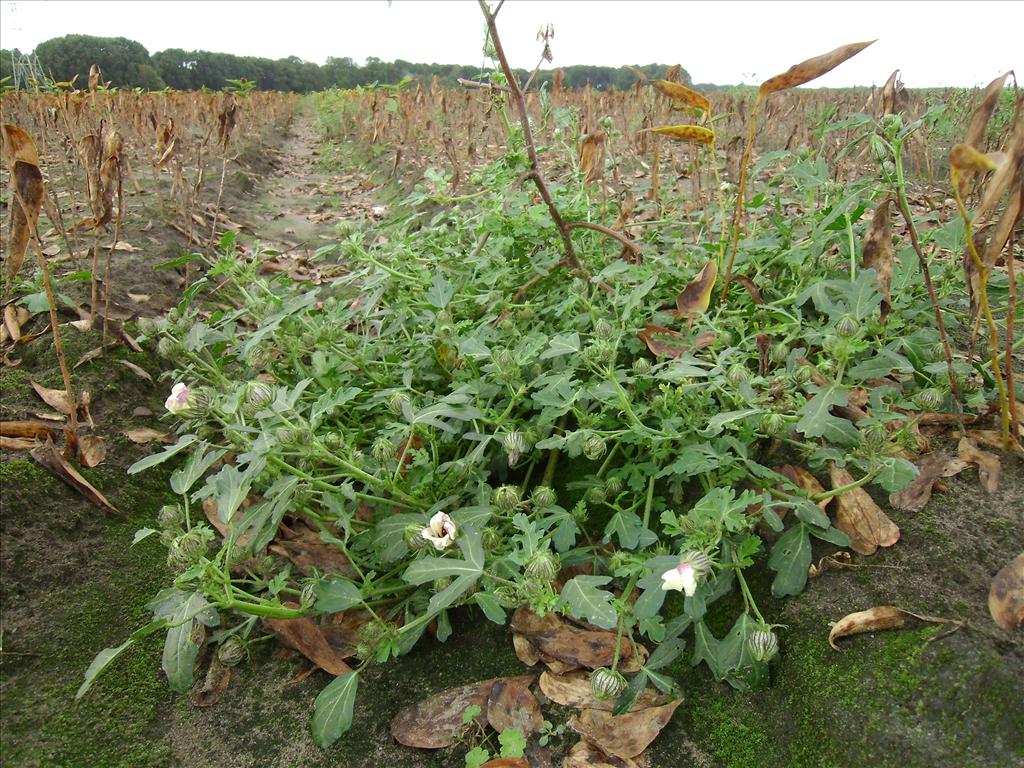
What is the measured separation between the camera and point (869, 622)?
119cm

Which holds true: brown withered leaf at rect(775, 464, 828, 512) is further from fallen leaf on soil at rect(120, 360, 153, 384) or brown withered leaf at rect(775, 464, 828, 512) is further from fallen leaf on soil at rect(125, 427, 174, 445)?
fallen leaf on soil at rect(120, 360, 153, 384)

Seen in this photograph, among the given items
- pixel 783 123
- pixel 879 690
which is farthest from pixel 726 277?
pixel 783 123

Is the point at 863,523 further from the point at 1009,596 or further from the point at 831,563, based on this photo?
the point at 1009,596

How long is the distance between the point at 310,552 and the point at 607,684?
3.04ft

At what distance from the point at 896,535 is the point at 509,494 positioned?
2.63 feet

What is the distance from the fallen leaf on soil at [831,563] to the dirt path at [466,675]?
2 centimetres

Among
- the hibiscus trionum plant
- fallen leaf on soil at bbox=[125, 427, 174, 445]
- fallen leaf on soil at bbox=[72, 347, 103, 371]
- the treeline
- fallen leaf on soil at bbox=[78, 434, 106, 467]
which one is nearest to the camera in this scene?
the hibiscus trionum plant

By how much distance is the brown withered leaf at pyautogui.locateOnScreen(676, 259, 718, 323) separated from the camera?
1.66m

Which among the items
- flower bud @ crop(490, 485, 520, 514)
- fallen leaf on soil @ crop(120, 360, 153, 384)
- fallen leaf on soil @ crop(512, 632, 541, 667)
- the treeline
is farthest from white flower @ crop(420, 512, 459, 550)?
the treeline

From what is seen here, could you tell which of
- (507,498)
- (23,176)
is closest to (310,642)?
(507,498)

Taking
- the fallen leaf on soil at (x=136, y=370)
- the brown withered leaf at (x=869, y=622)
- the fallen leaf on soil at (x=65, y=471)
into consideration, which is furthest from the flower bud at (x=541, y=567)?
the fallen leaf on soil at (x=136, y=370)

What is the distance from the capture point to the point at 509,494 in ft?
4.56

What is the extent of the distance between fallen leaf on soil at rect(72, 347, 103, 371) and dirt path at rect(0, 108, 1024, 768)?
0.53 meters

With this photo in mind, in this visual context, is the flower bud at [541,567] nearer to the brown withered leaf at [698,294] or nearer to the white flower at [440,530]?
the white flower at [440,530]
